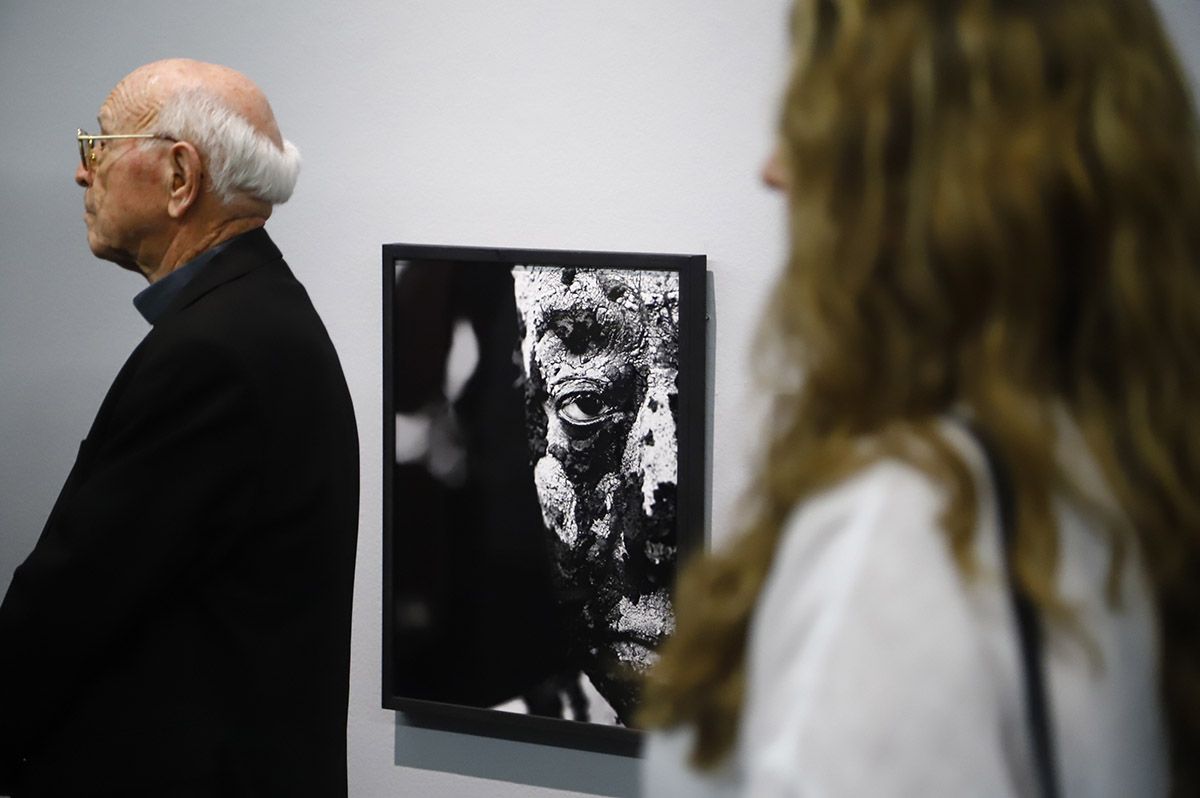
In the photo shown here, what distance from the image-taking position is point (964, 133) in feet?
2.21

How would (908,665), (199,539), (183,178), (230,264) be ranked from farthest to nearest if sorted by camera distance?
(183,178), (230,264), (199,539), (908,665)

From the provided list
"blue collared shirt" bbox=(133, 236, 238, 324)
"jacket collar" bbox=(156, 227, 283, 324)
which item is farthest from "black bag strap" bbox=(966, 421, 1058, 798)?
"blue collared shirt" bbox=(133, 236, 238, 324)

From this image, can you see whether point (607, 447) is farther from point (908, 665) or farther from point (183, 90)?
point (908, 665)

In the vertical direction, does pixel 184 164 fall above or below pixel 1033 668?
above

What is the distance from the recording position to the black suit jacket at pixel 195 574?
1.61 meters

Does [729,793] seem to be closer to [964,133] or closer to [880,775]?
[880,775]

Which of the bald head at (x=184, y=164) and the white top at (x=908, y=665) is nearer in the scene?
the white top at (x=908, y=665)

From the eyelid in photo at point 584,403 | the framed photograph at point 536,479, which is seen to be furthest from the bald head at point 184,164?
the eyelid in photo at point 584,403

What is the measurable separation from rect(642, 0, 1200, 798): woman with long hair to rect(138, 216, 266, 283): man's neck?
1422 millimetres

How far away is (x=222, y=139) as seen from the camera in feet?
6.30

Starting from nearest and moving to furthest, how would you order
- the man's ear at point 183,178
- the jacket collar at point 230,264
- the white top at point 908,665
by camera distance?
the white top at point 908,665 < the jacket collar at point 230,264 < the man's ear at point 183,178

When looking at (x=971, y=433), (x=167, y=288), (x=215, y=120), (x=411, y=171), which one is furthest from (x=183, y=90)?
(x=971, y=433)

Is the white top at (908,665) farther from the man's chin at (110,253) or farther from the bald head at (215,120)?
the man's chin at (110,253)

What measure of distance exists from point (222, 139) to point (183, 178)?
90mm
